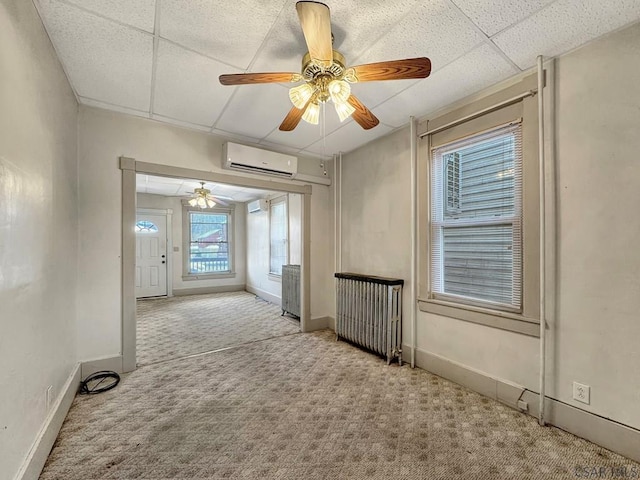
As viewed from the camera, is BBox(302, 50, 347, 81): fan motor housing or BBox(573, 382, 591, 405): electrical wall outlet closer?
BBox(302, 50, 347, 81): fan motor housing

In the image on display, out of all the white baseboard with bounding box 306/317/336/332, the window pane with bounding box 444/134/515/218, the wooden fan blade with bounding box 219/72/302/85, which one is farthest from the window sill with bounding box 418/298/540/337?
the wooden fan blade with bounding box 219/72/302/85

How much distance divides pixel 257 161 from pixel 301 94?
1.70 metres

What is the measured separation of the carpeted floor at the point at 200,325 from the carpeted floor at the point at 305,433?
0.70m

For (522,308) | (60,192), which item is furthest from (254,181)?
(522,308)

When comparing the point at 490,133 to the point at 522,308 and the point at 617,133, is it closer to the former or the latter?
the point at 617,133

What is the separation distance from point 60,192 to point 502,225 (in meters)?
3.37

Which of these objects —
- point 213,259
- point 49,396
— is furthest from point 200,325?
point 213,259

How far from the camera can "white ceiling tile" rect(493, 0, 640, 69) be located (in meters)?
1.49

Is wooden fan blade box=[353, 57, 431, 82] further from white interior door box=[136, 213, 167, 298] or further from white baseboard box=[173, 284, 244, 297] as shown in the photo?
white baseboard box=[173, 284, 244, 297]

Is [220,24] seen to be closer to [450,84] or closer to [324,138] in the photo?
[450,84]

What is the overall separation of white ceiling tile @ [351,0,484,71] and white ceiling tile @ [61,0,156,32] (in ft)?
4.22

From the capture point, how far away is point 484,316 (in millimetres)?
2281

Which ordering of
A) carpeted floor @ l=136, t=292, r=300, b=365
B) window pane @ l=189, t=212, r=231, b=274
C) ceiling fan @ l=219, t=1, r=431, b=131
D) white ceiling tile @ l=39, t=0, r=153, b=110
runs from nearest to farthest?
ceiling fan @ l=219, t=1, r=431, b=131
white ceiling tile @ l=39, t=0, r=153, b=110
carpeted floor @ l=136, t=292, r=300, b=365
window pane @ l=189, t=212, r=231, b=274

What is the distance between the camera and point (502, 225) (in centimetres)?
223
